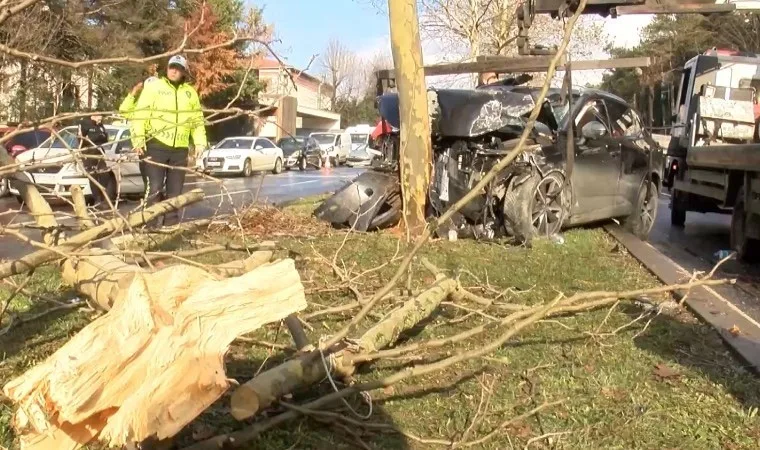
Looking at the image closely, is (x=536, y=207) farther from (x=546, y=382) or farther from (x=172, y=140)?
(x=546, y=382)

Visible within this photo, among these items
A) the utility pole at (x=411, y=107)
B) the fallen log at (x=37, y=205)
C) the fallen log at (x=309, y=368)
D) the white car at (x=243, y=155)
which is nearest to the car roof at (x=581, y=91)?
the utility pole at (x=411, y=107)

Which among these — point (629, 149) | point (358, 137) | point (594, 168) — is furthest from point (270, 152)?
point (594, 168)

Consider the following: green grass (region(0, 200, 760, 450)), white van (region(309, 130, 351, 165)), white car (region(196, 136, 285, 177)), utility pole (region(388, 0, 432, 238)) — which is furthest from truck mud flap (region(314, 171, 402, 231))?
white van (region(309, 130, 351, 165))

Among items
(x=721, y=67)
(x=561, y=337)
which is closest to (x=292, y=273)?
(x=561, y=337)

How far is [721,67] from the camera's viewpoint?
63.4ft

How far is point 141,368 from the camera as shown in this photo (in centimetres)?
281

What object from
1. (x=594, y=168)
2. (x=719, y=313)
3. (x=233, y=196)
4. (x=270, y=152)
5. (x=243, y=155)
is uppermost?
(x=594, y=168)

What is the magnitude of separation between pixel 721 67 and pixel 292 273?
18.4m

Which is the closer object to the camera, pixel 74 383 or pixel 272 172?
pixel 74 383

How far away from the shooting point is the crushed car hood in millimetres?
9328

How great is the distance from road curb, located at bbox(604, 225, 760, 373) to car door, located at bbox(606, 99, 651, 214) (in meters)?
2.39

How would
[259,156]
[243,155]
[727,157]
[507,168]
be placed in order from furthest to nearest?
[259,156] < [243,155] < [727,157] < [507,168]

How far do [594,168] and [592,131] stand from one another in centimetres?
55

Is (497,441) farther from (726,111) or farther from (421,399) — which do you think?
(726,111)
